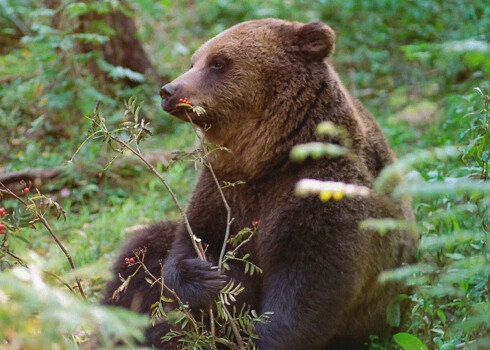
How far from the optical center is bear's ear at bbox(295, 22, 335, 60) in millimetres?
4191

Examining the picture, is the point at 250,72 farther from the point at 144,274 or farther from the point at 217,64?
the point at 144,274

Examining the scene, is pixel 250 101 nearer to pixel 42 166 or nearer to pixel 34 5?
pixel 42 166

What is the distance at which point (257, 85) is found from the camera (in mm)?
4195

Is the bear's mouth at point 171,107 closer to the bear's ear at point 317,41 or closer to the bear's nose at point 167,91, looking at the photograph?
the bear's nose at point 167,91

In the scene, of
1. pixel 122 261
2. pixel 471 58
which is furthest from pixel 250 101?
pixel 471 58

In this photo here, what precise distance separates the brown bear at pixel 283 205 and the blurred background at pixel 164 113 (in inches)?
13.4

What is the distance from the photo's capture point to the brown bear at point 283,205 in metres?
3.59

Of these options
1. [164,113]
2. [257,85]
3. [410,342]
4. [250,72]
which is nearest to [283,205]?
[257,85]

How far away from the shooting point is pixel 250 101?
4.20 meters

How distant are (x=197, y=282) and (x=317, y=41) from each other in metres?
1.86

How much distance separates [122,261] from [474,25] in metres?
6.07

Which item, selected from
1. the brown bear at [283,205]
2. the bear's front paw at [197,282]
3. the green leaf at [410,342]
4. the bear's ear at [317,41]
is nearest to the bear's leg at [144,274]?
the brown bear at [283,205]

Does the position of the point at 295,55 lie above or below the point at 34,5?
above

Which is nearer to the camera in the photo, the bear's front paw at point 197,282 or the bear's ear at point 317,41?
the bear's front paw at point 197,282
